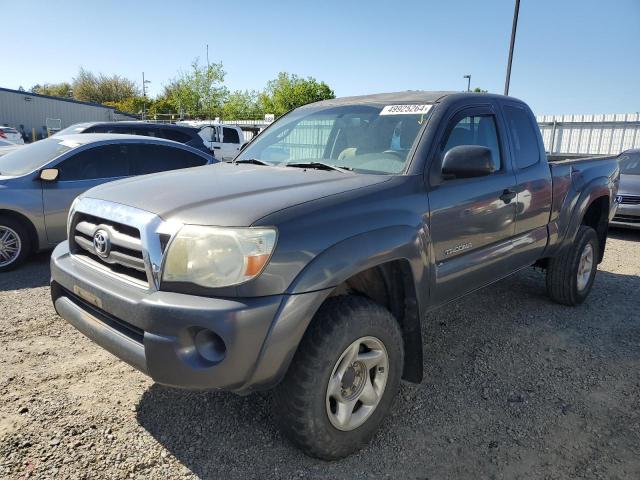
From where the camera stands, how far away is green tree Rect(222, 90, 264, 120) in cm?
4253

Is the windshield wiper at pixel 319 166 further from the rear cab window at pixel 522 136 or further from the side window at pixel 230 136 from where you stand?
the side window at pixel 230 136

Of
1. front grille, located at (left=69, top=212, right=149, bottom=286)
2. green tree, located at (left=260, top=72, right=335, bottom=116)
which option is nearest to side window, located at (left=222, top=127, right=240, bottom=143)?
front grille, located at (left=69, top=212, right=149, bottom=286)

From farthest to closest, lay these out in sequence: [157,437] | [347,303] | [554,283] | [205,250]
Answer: [554,283] < [157,437] < [347,303] < [205,250]

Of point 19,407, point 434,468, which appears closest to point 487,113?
point 434,468

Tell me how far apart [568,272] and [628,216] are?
15.9 ft

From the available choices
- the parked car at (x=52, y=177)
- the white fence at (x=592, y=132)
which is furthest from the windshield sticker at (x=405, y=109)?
the white fence at (x=592, y=132)

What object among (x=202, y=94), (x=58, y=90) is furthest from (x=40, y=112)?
(x=58, y=90)

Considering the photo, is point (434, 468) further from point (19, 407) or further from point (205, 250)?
point (19, 407)

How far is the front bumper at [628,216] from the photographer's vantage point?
823 cm

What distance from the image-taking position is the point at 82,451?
2469 mm

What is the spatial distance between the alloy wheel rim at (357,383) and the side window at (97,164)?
4851mm

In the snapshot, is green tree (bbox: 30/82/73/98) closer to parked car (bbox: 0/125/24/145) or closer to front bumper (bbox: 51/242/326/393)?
parked car (bbox: 0/125/24/145)

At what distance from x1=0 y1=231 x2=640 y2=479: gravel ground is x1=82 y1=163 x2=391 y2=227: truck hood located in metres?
1.24

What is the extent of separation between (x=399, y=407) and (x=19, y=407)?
2234 mm
